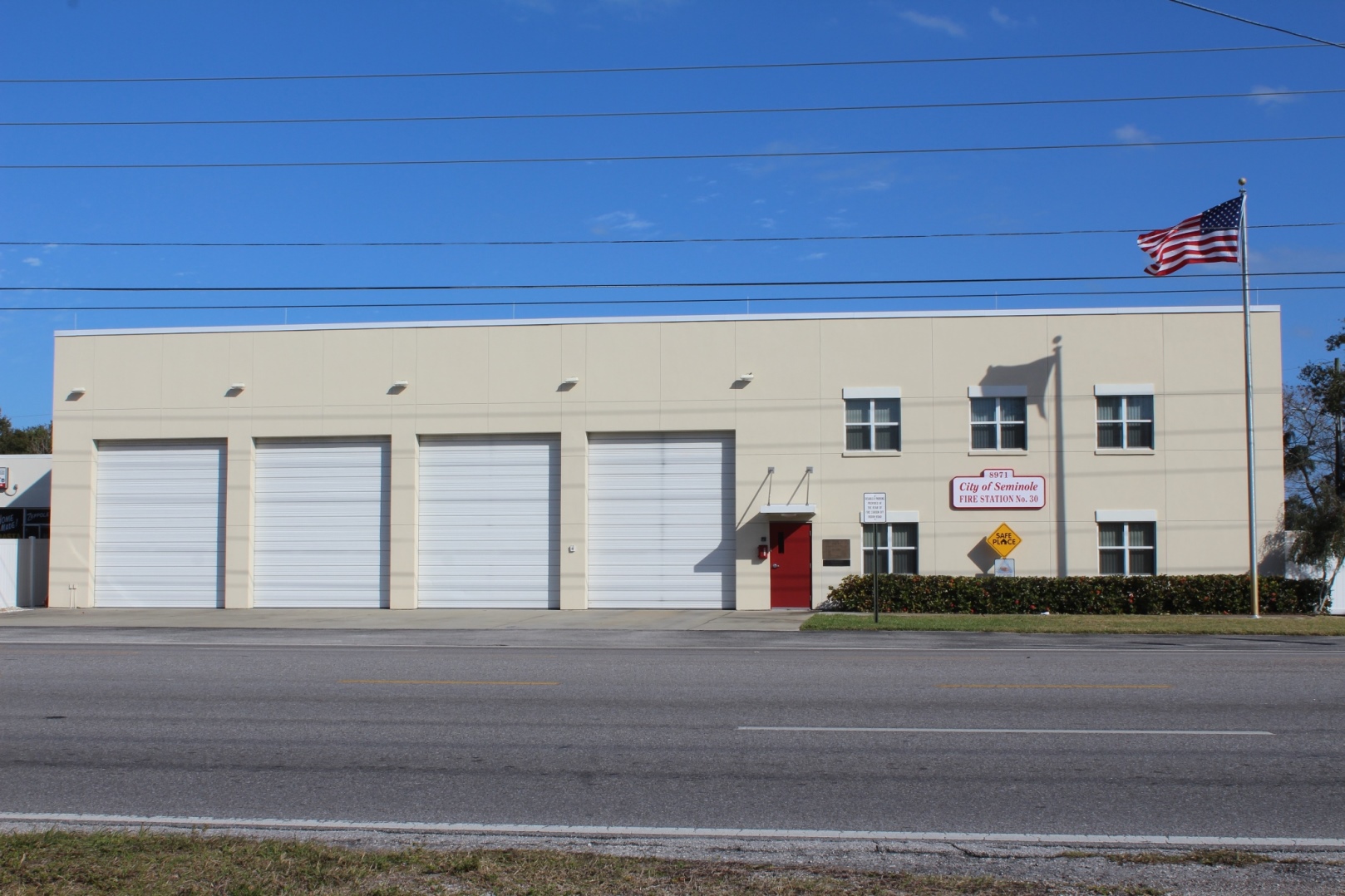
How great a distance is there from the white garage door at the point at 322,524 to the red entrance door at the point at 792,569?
31.5ft

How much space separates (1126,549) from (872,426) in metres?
6.64

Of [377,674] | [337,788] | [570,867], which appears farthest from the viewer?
[377,674]

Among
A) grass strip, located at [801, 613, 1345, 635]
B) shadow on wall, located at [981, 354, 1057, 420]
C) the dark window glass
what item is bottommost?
grass strip, located at [801, 613, 1345, 635]

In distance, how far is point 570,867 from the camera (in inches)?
225

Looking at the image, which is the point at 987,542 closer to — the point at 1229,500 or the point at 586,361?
the point at 1229,500

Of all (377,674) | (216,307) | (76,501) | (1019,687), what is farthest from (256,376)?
(1019,687)

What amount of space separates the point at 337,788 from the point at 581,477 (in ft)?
66.1

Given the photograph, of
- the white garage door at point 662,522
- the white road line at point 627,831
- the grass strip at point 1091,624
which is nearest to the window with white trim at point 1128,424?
the grass strip at point 1091,624

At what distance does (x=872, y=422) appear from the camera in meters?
27.8

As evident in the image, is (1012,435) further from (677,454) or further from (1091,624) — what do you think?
(677,454)

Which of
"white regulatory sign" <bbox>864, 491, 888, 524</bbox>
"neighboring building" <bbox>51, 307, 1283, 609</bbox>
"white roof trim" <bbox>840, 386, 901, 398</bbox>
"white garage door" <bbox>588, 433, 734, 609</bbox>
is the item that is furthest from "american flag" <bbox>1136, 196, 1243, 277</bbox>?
"white garage door" <bbox>588, 433, 734, 609</bbox>

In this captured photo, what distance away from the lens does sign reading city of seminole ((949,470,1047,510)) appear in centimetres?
2731

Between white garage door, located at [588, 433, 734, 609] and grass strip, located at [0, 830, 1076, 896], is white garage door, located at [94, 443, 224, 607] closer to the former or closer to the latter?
white garage door, located at [588, 433, 734, 609]

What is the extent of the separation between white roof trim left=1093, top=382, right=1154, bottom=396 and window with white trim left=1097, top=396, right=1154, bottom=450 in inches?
5.3
